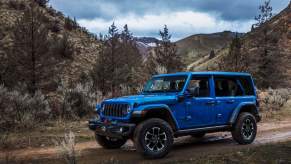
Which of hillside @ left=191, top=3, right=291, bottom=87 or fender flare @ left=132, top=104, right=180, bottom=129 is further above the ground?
hillside @ left=191, top=3, right=291, bottom=87

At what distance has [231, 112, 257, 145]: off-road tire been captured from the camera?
1012 centimetres

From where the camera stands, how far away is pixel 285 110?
19594 mm

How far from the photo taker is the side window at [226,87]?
10203mm

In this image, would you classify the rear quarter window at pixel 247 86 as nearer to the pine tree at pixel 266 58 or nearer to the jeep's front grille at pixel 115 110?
the jeep's front grille at pixel 115 110

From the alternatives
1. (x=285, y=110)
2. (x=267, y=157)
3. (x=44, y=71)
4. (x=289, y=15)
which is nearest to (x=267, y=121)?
(x=285, y=110)

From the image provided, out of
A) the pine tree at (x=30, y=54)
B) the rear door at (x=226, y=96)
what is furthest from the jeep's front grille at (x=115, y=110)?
the pine tree at (x=30, y=54)

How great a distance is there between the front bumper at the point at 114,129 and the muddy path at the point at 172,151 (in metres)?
0.55

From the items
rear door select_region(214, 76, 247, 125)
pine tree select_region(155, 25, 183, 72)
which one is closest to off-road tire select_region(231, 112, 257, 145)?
rear door select_region(214, 76, 247, 125)

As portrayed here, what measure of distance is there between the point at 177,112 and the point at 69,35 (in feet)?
124

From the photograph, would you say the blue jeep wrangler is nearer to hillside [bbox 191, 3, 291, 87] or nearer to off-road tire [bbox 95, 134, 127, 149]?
off-road tire [bbox 95, 134, 127, 149]

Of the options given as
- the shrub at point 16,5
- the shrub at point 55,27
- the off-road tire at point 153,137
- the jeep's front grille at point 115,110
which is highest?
the shrub at point 16,5

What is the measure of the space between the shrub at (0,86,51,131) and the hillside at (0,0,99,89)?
19.1 meters

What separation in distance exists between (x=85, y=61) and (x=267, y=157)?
33.5 metres

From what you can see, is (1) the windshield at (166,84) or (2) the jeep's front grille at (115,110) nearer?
(2) the jeep's front grille at (115,110)
